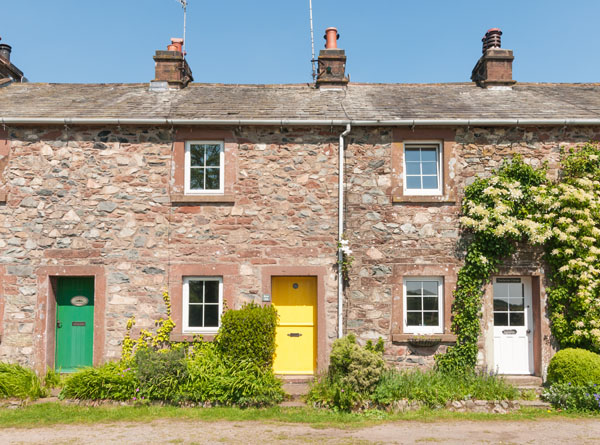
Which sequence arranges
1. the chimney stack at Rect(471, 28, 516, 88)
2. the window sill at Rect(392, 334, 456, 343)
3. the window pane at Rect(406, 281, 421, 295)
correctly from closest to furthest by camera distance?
the window sill at Rect(392, 334, 456, 343) < the window pane at Rect(406, 281, 421, 295) < the chimney stack at Rect(471, 28, 516, 88)

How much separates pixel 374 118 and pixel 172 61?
5.49m

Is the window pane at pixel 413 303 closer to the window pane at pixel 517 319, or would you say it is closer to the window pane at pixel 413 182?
the window pane at pixel 517 319

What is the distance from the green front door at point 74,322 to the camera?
9.91 metres

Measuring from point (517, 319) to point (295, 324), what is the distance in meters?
→ 4.57

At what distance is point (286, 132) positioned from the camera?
1014cm

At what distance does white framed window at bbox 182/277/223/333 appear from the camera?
9781 millimetres

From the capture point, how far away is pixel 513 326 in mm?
9953

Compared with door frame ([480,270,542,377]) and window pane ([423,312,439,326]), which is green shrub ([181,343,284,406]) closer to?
window pane ([423,312,439,326])

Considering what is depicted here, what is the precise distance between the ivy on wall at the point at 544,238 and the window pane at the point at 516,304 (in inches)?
22.7

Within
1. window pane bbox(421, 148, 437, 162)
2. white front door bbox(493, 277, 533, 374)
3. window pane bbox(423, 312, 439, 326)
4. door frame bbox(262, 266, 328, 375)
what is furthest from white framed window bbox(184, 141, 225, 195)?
white front door bbox(493, 277, 533, 374)

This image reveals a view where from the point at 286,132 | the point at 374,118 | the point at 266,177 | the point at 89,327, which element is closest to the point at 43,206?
the point at 89,327

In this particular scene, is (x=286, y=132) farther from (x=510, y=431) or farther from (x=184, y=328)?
(x=510, y=431)

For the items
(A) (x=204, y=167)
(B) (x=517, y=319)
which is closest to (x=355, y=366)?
(B) (x=517, y=319)

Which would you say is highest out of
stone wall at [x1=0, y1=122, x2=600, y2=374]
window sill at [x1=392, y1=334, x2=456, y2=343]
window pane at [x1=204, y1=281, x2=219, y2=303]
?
stone wall at [x1=0, y1=122, x2=600, y2=374]
